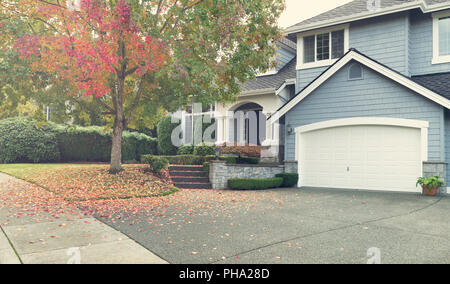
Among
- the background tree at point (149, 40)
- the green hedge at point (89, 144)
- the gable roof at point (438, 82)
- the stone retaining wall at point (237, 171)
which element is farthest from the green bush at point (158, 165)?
the gable roof at point (438, 82)

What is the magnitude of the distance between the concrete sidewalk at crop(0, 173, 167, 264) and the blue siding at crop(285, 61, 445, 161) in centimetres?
999

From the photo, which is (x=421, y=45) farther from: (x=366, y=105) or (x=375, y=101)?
(x=366, y=105)

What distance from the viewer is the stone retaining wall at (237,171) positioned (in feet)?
43.4

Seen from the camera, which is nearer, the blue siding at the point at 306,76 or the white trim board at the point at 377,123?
the white trim board at the point at 377,123

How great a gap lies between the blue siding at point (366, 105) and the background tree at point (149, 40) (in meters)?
3.46

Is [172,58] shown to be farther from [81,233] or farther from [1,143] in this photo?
[1,143]

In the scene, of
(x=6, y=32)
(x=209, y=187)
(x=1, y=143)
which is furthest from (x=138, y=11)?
(x=1, y=143)

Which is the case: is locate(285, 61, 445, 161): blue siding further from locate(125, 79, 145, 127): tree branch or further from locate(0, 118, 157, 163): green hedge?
locate(0, 118, 157, 163): green hedge

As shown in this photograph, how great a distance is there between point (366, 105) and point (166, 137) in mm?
12010

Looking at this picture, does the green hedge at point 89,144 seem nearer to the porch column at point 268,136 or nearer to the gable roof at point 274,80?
the gable roof at point 274,80

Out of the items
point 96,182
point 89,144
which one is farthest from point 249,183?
point 89,144

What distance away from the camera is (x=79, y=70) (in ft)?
34.5

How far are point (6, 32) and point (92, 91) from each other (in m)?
2.91

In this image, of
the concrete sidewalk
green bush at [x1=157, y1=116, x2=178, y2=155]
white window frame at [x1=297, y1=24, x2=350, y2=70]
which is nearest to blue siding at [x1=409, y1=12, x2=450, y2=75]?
white window frame at [x1=297, y1=24, x2=350, y2=70]
